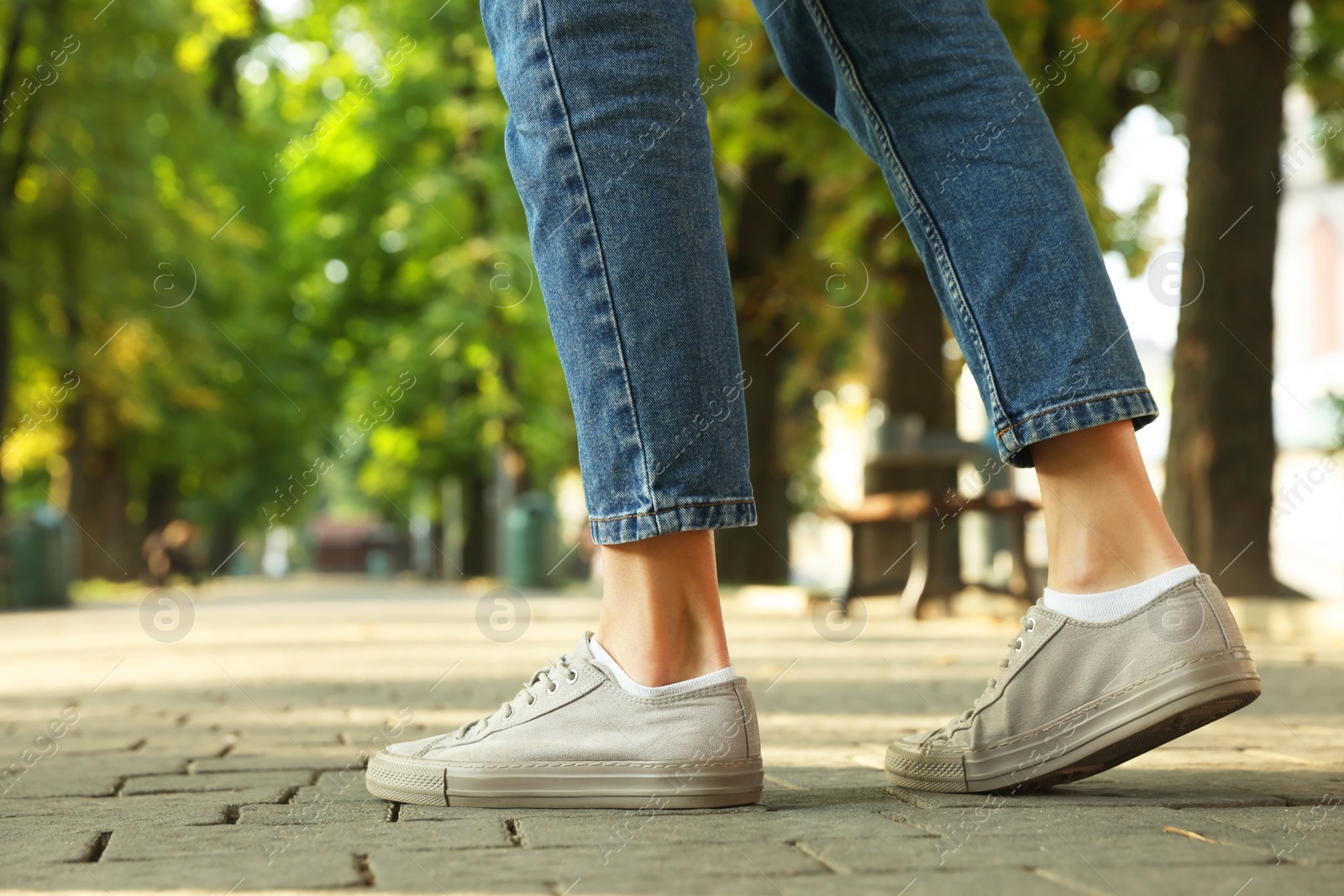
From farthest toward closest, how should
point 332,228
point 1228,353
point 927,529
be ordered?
point 332,228 → point 927,529 → point 1228,353

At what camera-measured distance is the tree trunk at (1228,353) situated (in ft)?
25.1

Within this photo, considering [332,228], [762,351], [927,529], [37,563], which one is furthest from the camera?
[332,228]

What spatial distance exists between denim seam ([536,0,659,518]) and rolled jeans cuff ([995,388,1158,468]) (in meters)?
0.55

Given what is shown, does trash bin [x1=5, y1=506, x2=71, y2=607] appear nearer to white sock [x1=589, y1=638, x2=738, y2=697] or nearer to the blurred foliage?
the blurred foliage

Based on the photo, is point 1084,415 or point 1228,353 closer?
point 1084,415

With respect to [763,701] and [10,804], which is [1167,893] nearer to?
[10,804]

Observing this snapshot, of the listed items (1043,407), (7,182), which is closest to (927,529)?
(1043,407)

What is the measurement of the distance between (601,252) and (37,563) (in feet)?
49.0

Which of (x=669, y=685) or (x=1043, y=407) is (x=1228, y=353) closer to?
(x=1043, y=407)

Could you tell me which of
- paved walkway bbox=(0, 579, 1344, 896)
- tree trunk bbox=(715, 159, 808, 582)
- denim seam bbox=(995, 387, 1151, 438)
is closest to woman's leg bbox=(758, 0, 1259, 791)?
denim seam bbox=(995, 387, 1151, 438)

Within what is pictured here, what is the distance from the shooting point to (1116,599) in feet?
6.79

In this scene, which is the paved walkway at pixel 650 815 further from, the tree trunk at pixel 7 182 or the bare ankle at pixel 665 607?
the tree trunk at pixel 7 182

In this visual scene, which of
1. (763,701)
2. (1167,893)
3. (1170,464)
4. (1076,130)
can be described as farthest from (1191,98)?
(1167,893)

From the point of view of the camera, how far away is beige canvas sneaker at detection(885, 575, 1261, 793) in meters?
1.98
